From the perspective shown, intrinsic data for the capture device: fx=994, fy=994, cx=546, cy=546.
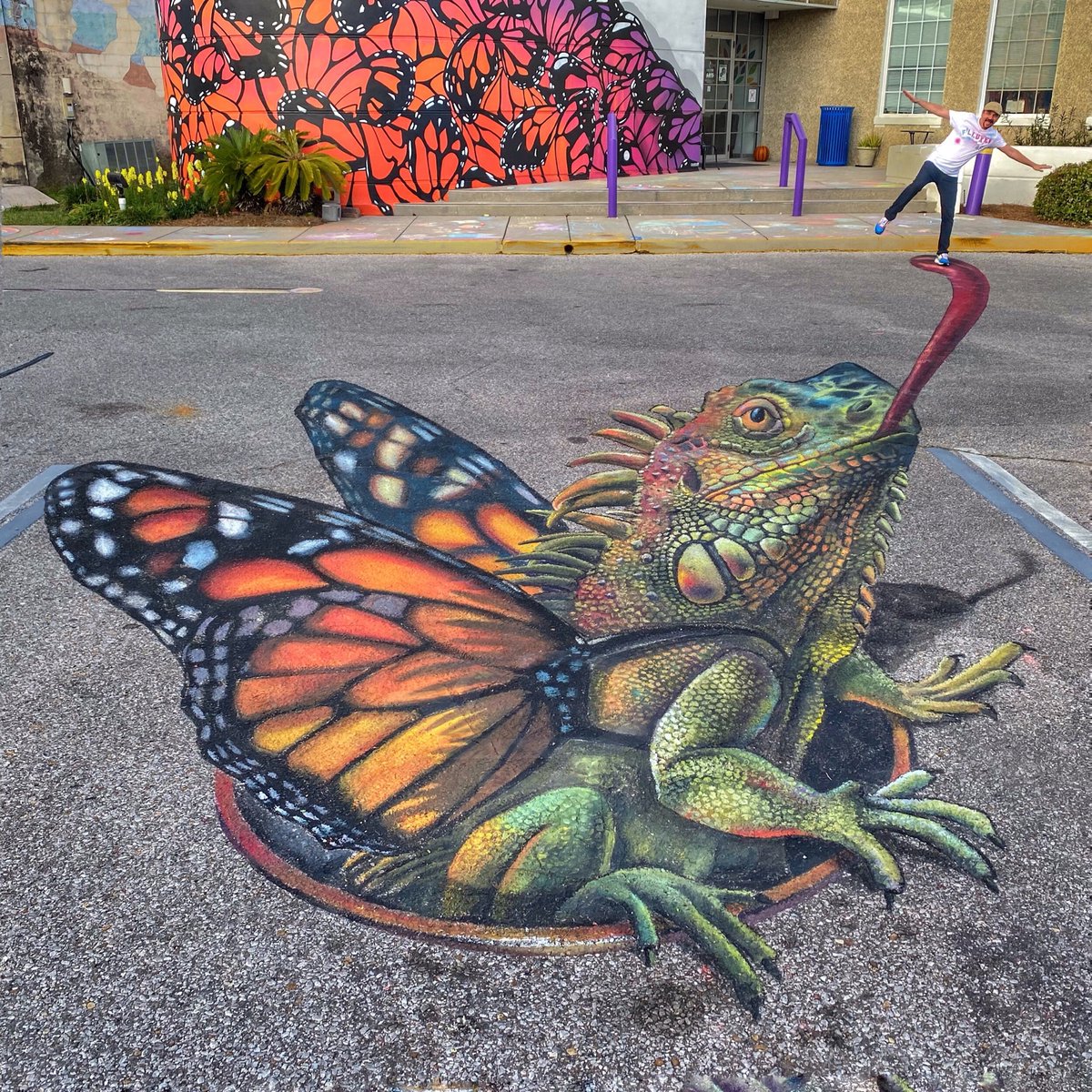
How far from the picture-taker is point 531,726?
2926 millimetres

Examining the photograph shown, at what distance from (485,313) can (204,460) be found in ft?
14.3

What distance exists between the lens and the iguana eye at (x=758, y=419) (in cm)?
505

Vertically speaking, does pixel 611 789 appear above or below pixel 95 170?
below

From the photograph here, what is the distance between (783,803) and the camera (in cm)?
265

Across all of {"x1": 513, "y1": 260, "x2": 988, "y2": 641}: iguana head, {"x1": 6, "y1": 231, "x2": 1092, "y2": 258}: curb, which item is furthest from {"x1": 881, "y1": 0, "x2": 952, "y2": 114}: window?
{"x1": 513, "y1": 260, "x2": 988, "y2": 641}: iguana head

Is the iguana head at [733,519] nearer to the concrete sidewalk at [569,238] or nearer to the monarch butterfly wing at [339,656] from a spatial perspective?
the monarch butterfly wing at [339,656]

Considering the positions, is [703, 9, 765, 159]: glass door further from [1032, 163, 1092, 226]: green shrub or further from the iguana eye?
the iguana eye

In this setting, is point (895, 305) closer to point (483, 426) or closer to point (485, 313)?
point (485, 313)

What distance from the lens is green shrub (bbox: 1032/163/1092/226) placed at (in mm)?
13297

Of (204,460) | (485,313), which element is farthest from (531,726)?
(485,313)

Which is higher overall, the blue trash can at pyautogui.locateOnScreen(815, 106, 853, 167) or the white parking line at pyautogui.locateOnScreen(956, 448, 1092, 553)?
the blue trash can at pyautogui.locateOnScreen(815, 106, 853, 167)

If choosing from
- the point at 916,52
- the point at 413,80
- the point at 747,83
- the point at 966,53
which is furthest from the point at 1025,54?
the point at 413,80

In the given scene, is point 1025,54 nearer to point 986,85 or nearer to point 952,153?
point 986,85

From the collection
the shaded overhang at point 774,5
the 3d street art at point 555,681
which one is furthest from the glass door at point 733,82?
the 3d street art at point 555,681
